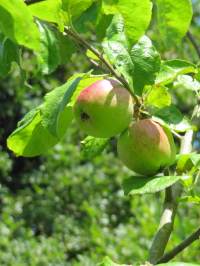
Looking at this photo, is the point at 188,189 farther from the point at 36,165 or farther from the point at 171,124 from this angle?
the point at 36,165

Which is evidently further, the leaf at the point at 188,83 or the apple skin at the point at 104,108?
the leaf at the point at 188,83

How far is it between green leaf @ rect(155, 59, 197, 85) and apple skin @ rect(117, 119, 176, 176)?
6 centimetres

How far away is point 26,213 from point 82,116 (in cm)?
441

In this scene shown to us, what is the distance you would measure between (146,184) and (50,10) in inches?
10.9

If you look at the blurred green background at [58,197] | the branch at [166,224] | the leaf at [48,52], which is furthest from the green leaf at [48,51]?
the blurred green background at [58,197]

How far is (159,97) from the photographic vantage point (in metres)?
1.00

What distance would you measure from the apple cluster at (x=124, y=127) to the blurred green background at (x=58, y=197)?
2999mm

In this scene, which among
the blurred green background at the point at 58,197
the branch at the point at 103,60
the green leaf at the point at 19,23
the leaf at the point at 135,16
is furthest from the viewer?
the blurred green background at the point at 58,197

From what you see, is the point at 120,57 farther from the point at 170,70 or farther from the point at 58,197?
the point at 58,197

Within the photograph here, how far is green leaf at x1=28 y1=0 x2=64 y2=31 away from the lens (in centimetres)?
94

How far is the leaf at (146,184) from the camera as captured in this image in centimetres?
92

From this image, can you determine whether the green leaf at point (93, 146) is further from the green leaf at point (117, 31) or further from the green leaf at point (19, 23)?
the green leaf at point (19, 23)

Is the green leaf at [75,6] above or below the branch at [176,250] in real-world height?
above

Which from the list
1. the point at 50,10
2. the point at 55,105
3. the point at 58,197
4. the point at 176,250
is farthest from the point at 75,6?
the point at 58,197
